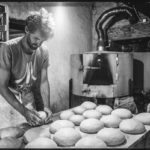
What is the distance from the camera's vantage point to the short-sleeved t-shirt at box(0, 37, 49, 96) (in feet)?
7.91

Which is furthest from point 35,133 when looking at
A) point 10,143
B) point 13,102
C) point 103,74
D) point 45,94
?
point 103,74

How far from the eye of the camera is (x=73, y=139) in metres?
1.77

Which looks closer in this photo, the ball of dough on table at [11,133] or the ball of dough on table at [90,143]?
the ball of dough on table at [90,143]

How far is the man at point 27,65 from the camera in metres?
2.21

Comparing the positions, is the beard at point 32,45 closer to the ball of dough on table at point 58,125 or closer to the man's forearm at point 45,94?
the man's forearm at point 45,94

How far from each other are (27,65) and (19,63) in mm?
100

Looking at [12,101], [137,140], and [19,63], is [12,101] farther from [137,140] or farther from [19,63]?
[137,140]

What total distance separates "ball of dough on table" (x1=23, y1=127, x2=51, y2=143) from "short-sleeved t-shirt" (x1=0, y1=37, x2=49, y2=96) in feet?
2.37

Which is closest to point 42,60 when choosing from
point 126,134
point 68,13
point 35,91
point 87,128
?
point 35,91

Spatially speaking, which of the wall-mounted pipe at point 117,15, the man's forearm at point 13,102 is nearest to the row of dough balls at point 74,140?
the man's forearm at point 13,102

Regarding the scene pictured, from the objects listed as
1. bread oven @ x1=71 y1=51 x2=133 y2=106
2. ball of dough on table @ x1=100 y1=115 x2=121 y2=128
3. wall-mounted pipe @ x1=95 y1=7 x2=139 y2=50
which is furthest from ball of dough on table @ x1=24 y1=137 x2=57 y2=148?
wall-mounted pipe @ x1=95 y1=7 x2=139 y2=50

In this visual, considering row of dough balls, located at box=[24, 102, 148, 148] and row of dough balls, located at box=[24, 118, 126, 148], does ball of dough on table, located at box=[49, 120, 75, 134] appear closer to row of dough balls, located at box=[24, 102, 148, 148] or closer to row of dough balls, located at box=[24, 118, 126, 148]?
row of dough balls, located at box=[24, 102, 148, 148]

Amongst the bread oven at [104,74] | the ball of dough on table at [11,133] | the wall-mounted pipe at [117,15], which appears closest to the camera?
the ball of dough on table at [11,133]

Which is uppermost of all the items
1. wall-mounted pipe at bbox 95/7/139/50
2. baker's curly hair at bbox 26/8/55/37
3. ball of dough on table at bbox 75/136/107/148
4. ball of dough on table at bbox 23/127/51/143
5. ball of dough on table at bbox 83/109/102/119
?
wall-mounted pipe at bbox 95/7/139/50
